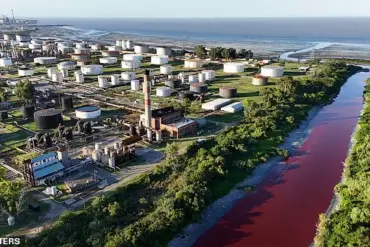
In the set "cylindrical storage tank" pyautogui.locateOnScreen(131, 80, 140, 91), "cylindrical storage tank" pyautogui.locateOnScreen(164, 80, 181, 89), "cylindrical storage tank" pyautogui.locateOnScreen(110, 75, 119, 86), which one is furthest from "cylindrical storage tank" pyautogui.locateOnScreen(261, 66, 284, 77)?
"cylindrical storage tank" pyautogui.locateOnScreen(110, 75, 119, 86)

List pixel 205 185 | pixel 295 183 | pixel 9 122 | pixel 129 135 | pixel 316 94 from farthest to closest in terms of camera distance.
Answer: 1. pixel 316 94
2. pixel 9 122
3. pixel 129 135
4. pixel 295 183
5. pixel 205 185

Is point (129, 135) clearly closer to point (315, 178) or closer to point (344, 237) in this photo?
point (315, 178)

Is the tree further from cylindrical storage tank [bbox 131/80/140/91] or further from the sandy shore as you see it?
the sandy shore

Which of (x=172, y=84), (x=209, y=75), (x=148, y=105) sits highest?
(x=209, y=75)

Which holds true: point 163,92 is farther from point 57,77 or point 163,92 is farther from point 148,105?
point 57,77

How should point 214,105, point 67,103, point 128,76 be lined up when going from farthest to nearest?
point 128,76
point 67,103
point 214,105

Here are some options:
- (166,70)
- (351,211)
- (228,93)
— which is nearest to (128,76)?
(166,70)

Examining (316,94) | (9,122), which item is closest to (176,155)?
(9,122)
